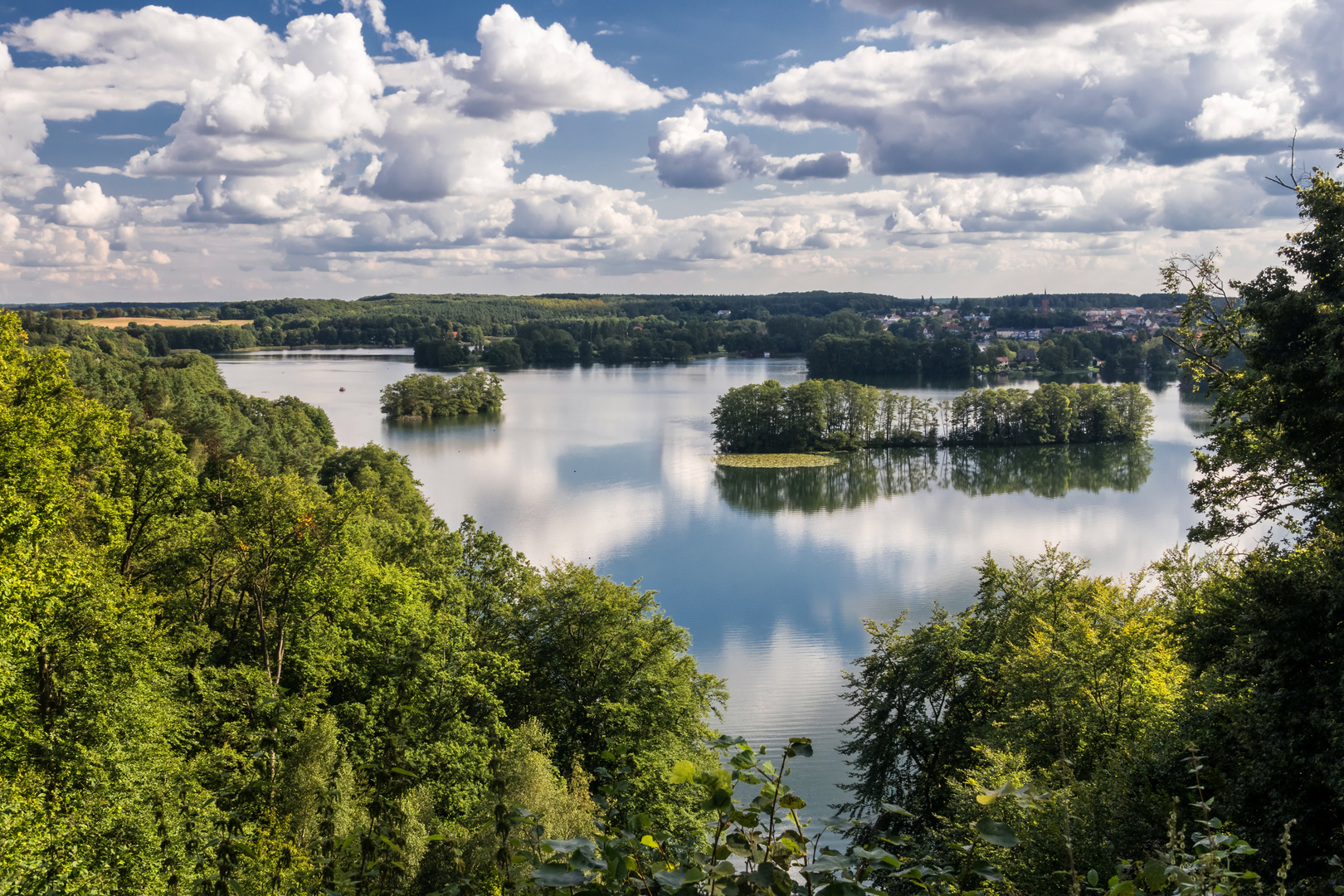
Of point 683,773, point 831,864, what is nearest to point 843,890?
point 831,864

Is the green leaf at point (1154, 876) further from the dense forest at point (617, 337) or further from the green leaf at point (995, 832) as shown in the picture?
the dense forest at point (617, 337)

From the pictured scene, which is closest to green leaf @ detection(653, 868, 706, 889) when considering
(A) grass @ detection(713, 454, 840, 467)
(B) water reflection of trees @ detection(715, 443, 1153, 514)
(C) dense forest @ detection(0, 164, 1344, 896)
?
(C) dense forest @ detection(0, 164, 1344, 896)

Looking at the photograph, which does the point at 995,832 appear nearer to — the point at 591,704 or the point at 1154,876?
the point at 1154,876

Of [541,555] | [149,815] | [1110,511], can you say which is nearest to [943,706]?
[149,815]

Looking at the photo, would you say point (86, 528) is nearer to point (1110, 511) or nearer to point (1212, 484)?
point (1212, 484)

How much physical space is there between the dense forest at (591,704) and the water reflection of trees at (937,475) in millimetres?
27292

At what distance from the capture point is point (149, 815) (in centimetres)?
868

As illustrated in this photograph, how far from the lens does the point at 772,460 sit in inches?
2253

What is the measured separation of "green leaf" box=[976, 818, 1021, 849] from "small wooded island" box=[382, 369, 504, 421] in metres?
74.0

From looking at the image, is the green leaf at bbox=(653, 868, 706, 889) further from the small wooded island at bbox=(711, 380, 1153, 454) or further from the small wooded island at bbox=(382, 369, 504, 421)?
the small wooded island at bbox=(382, 369, 504, 421)

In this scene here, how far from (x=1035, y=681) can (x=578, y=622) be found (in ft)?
28.1

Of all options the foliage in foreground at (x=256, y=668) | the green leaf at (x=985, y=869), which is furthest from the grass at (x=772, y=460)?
the green leaf at (x=985, y=869)

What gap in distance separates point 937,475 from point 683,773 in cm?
5435

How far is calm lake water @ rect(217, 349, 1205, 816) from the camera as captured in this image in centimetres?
2525
